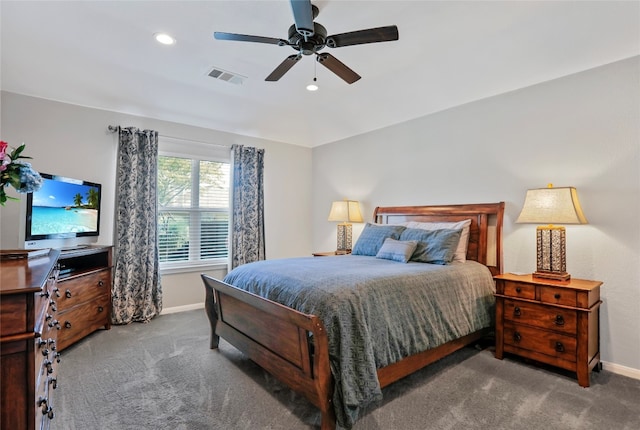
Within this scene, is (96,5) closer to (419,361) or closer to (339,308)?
(339,308)

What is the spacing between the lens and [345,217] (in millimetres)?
4578

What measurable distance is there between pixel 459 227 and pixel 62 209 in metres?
3.95

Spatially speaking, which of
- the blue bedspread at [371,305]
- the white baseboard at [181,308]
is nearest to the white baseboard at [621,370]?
the blue bedspread at [371,305]

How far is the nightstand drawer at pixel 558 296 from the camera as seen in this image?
2.44 m

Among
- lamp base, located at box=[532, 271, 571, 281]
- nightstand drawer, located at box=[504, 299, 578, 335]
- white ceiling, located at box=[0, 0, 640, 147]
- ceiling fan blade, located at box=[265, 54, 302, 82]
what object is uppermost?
white ceiling, located at box=[0, 0, 640, 147]

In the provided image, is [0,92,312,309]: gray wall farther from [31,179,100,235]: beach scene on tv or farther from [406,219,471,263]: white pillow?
[406,219,471,263]: white pillow

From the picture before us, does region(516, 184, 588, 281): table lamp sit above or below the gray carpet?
above

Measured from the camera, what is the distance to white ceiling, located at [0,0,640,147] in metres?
2.40

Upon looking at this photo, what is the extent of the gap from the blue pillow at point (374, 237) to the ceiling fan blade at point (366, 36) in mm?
2090

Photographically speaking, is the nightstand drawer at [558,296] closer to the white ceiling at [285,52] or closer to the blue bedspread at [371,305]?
the blue bedspread at [371,305]

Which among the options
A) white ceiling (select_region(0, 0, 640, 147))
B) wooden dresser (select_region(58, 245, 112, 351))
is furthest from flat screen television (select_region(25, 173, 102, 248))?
white ceiling (select_region(0, 0, 640, 147))

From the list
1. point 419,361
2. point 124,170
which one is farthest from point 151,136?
point 419,361

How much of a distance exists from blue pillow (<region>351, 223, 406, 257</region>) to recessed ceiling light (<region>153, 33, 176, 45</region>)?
107 inches

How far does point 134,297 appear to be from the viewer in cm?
387
